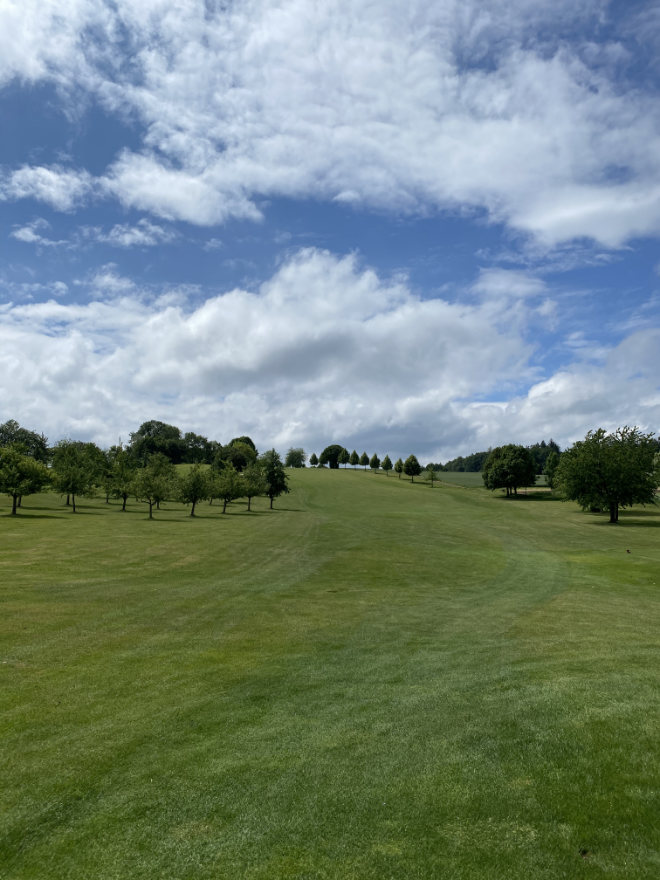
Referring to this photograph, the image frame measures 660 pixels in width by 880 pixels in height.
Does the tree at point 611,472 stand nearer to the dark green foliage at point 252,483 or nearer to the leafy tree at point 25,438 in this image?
the dark green foliage at point 252,483

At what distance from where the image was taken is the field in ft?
19.6

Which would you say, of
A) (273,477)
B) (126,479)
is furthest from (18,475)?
(273,477)

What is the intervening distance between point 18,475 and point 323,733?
6625 centimetres

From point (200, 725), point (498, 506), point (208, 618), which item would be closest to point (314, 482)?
point (498, 506)

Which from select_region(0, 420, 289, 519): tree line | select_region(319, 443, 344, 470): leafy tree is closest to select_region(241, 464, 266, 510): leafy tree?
select_region(0, 420, 289, 519): tree line

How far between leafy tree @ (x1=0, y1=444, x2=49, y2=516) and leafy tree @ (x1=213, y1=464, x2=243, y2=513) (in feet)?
76.2

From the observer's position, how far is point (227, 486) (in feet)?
259

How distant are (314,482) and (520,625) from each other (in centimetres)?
10840

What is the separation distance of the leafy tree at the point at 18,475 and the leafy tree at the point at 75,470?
16.7 ft

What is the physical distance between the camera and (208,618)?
17906 millimetres

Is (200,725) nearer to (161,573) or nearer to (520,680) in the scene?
(520,680)

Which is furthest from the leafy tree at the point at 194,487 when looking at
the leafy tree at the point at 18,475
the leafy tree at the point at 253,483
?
the leafy tree at the point at 18,475

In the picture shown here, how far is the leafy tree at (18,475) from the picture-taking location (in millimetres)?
61875

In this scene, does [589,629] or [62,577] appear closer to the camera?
[589,629]
